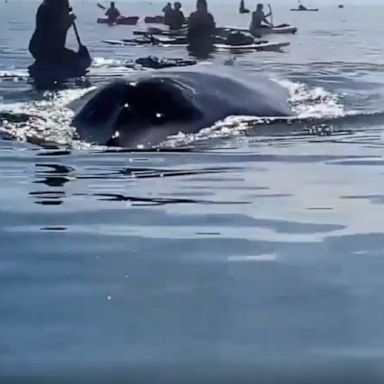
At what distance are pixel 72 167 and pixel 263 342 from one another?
218 inches

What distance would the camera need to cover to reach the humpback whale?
40.9ft

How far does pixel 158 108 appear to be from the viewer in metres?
12.8

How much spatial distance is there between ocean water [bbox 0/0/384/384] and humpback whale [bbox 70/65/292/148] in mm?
227

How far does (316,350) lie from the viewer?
5508 millimetres

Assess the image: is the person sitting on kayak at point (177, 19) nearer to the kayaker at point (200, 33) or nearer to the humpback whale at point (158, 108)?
the kayaker at point (200, 33)

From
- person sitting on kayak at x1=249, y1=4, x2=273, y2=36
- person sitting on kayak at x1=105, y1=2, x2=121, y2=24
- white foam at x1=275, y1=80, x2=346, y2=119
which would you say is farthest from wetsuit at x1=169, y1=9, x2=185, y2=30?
white foam at x1=275, y1=80, x2=346, y2=119

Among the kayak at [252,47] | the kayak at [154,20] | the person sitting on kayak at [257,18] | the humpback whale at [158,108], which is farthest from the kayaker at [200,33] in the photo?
the kayak at [154,20]

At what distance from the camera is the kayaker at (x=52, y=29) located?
2372 cm

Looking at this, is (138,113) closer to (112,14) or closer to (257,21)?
(257,21)

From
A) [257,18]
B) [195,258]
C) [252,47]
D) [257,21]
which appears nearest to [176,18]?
[257,18]

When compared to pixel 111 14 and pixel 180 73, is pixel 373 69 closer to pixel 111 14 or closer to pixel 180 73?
pixel 180 73

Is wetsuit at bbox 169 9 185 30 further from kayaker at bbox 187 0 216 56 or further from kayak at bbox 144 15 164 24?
kayak at bbox 144 15 164 24

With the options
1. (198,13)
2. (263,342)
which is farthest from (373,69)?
(263,342)

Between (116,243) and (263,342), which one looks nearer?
(263,342)
